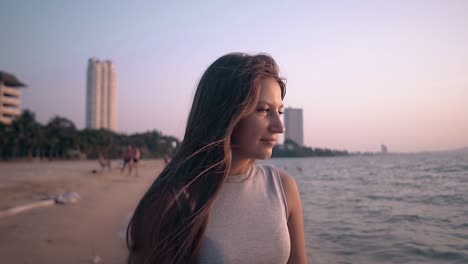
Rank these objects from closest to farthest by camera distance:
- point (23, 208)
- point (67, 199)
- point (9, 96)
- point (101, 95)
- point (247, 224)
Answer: point (247, 224)
point (23, 208)
point (67, 199)
point (9, 96)
point (101, 95)

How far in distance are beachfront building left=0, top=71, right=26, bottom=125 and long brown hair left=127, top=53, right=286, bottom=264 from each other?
6262 centimetres

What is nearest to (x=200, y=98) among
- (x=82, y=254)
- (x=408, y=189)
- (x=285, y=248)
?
(x=285, y=248)

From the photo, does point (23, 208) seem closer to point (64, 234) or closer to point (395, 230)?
point (64, 234)

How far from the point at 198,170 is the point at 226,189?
0.16 meters

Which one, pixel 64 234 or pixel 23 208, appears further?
pixel 23 208

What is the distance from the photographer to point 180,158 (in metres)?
1.45

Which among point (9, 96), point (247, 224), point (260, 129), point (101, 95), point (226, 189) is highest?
point (101, 95)

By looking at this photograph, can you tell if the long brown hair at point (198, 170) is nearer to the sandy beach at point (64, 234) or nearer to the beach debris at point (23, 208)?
the sandy beach at point (64, 234)

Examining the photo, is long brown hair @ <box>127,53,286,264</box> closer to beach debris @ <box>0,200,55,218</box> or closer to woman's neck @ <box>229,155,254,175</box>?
woman's neck @ <box>229,155,254,175</box>

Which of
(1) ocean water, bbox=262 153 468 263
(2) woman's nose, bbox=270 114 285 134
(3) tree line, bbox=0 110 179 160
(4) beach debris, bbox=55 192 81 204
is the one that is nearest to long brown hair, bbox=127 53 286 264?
(2) woman's nose, bbox=270 114 285 134

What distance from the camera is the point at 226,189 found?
4.64 ft

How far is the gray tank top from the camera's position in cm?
127

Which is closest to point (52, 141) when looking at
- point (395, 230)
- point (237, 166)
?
point (395, 230)

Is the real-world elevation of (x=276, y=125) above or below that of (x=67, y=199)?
above
